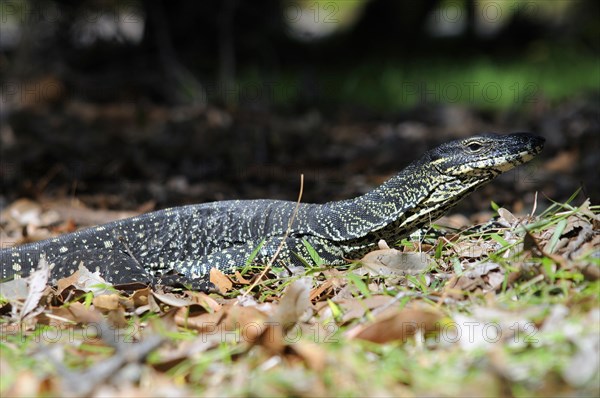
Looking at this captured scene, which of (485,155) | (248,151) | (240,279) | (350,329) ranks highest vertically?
(485,155)

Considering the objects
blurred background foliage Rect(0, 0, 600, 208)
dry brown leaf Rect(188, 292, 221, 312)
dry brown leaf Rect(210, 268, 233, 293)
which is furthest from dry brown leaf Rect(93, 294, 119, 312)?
blurred background foliage Rect(0, 0, 600, 208)

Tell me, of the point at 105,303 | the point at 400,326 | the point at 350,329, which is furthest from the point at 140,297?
the point at 400,326

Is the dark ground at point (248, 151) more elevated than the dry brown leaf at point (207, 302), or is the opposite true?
the dry brown leaf at point (207, 302)

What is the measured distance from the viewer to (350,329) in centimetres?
334

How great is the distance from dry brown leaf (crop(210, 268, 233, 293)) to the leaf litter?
0.02 m

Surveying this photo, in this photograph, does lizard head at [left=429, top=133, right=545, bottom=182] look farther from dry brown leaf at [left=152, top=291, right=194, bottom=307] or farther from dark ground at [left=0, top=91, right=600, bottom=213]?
dark ground at [left=0, top=91, right=600, bottom=213]

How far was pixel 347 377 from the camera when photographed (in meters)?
2.82

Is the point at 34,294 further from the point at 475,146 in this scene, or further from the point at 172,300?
the point at 475,146

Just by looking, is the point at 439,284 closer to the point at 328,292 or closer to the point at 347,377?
the point at 328,292

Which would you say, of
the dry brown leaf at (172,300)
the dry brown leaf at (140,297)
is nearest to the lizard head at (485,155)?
the dry brown leaf at (172,300)

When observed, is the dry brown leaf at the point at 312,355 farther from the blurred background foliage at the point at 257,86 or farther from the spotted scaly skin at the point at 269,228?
the blurred background foliage at the point at 257,86

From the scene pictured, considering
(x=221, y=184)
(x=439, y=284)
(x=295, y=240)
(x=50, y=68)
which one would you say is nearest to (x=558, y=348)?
(x=439, y=284)

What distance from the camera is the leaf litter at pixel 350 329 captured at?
9.08 ft

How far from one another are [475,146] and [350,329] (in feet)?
6.80
